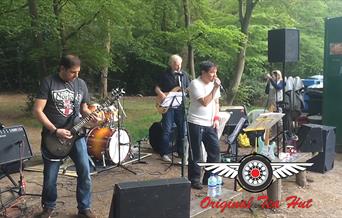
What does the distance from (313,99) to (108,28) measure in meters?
5.12

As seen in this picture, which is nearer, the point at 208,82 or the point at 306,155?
the point at 208,82

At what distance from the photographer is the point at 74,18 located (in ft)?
35.2

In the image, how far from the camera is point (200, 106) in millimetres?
5359

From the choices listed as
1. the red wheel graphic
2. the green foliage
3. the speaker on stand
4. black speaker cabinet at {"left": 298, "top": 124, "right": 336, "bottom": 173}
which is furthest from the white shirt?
the green foliage

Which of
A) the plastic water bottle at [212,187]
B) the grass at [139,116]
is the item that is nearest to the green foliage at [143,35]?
the grass at [139,116]

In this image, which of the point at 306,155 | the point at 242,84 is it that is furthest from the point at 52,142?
the point at 242,84

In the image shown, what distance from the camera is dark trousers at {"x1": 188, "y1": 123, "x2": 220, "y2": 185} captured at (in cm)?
543

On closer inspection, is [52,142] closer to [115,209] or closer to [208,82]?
[115,209]

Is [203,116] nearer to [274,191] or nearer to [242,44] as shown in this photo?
[274,191]

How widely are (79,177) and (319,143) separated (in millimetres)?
3637

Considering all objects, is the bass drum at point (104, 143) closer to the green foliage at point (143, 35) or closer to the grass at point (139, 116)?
the grass at point (139, 116)

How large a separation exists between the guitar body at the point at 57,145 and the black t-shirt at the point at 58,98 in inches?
5.5

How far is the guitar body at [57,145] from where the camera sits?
13.9 ft

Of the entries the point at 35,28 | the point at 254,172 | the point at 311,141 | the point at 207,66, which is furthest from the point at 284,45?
the point at 35,28
